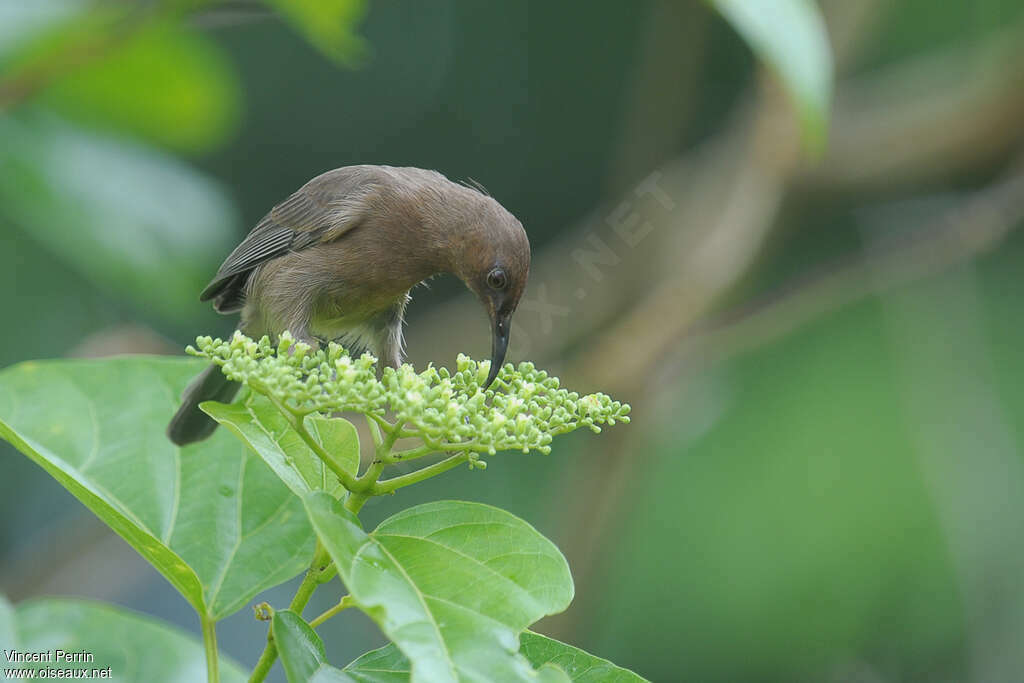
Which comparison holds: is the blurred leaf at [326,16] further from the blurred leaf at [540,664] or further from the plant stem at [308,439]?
the blurred leaf at [540,664]

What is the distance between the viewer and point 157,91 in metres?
4.15

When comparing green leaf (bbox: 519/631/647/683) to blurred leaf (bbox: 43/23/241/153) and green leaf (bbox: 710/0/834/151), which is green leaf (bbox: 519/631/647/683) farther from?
blurred leaf (bbox: 43/23/241/153)

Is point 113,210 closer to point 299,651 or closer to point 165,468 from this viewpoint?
point 165,468

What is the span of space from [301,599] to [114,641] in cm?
97

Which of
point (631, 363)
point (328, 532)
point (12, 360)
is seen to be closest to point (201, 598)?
point (328, 532)

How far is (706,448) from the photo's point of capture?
20.4 ft

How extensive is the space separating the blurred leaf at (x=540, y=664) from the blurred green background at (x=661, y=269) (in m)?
1.81

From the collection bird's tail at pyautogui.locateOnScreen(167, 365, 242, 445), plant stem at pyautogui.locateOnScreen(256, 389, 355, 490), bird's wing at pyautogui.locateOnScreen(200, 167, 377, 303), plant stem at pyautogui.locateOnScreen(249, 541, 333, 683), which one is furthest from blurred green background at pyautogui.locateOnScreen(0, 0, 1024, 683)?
plant stem at pyautogui.locateOnScreen(249, 541, 333, 683)

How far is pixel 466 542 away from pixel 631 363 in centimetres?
272

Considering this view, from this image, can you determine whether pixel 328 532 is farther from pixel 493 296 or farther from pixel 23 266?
pixel 23 266

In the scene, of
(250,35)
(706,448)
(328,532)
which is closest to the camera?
(328,532)

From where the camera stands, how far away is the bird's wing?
294cm

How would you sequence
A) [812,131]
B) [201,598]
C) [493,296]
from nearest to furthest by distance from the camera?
[201,598], [812,131], [493,296]

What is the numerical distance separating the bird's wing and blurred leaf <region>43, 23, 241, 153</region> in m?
1.35
